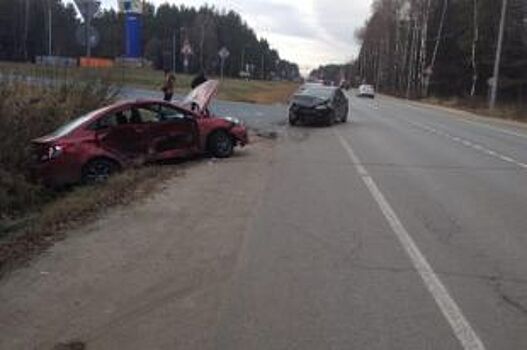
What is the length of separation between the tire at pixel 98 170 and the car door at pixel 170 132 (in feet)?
4.97

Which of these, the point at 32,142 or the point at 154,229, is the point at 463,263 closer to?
the point at 154,229

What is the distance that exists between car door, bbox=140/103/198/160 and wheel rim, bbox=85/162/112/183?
5.39 ft

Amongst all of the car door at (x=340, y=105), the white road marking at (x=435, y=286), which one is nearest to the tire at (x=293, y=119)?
the car door at (x=340, y=105)

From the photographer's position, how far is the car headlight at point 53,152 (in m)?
16.7

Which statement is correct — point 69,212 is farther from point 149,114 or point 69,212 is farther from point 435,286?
point 149,114

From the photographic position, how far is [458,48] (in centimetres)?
10694

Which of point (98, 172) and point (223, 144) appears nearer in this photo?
point (98, 172)

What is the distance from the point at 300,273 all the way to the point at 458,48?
3981 inches

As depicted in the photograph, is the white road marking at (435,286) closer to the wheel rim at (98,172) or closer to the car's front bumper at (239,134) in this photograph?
the wheel rim at (98,172)

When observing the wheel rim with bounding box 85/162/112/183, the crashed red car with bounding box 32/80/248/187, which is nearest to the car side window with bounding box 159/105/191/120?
the crashed red car with bounding box 32/80/248/187

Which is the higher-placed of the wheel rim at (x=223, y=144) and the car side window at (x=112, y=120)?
the car side window at (x=112, y=120)

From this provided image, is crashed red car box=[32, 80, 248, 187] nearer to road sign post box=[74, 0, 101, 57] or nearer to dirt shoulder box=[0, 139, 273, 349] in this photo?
road sign post box=[74, 0, 101, 57]

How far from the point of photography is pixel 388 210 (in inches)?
527

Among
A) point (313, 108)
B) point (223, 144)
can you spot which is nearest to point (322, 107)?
point (313, 108)
